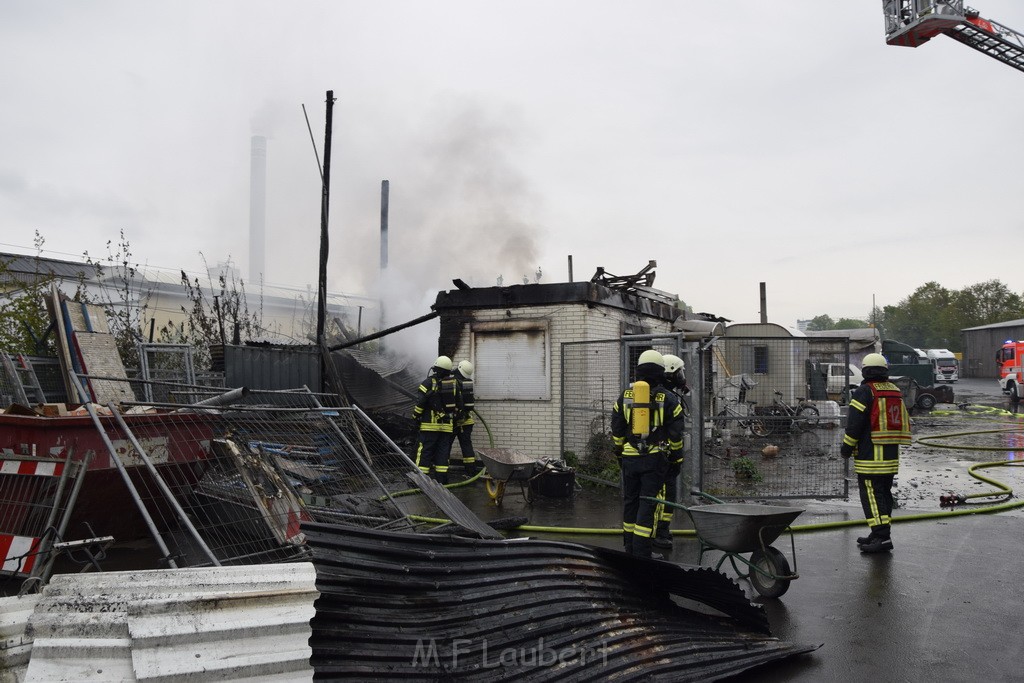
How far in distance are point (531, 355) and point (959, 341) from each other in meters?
66.7

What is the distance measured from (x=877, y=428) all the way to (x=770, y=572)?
242 centimetres

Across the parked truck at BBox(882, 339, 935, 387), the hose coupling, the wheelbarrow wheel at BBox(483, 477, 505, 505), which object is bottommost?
the hose coupling

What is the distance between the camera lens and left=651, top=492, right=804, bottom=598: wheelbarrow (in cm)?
466

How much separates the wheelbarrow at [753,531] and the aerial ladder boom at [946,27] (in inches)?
983

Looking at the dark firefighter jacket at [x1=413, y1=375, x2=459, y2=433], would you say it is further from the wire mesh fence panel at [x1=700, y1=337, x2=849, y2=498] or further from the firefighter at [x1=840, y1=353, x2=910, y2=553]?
the firefighter at [x1=840, y1=353, x2=910, y2=553]

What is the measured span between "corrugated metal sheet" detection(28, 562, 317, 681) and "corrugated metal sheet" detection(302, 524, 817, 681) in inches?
7.9

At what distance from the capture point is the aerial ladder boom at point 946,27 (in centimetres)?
2327

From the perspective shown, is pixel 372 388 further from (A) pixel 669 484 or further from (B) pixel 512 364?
(A) pixel 669 484

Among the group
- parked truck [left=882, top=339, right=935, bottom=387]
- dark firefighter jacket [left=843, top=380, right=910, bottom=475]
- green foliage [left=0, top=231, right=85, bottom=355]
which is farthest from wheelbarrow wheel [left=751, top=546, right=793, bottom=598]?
parked truck [left=882, top=339, right=935, bottom=387]

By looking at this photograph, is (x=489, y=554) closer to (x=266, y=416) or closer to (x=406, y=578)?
(x=406, y=578)

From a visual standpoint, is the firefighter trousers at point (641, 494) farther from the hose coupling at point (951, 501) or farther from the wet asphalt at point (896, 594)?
the hose coupling at point (951, 501)

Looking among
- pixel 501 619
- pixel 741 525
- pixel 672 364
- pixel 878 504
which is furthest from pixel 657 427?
pixel 501 619

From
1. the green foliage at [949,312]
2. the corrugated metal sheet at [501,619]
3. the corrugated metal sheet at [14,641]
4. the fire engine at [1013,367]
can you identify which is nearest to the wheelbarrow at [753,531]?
the corrugated metal sheet at [501,619]

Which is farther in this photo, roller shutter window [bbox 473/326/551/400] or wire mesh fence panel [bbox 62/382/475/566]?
roller shutter window [bbox 473/326/551/400]
